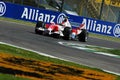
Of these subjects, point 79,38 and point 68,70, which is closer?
point 68,70

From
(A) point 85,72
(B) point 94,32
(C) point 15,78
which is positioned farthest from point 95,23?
(C) point 15,78

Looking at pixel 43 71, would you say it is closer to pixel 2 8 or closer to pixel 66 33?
pixel 66 33

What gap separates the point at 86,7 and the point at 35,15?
985 centimetres

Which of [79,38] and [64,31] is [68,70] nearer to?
[64,31]

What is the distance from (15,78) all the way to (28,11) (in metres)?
25.3

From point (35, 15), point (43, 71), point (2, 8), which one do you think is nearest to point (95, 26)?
point (35, 15)

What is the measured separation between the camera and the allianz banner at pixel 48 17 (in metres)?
33.6

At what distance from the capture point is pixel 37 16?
3422 cm

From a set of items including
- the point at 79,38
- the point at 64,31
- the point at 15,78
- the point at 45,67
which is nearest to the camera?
the point at 15,78

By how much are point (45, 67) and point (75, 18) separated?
23.0 meters

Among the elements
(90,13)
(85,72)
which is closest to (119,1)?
(90,13)

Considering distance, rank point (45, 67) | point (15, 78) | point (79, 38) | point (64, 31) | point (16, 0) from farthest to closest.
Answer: point (16, 0)
point (79, 38)
point (64, 31)
point (45, 67)
point (15, 78)

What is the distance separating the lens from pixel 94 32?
34938 millimetres

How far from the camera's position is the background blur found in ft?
140
